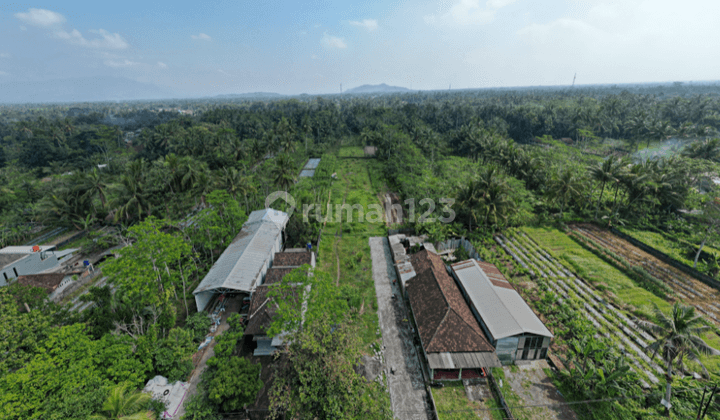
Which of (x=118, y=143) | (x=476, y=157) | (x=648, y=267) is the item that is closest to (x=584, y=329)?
(x=648, y=267)

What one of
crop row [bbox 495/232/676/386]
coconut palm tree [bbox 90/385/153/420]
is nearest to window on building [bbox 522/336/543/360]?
crop row [bbox 495/232/676/386]

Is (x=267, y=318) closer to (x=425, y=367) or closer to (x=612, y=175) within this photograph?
(x=425, y=367)

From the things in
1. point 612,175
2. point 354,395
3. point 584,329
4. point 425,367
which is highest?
point 612,175

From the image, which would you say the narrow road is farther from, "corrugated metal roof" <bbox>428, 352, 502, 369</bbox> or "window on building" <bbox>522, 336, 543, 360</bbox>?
"window on building" <bbox>522, 336, 543, 360</bbox>

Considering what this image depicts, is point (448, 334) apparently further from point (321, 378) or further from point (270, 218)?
point (270, 218)

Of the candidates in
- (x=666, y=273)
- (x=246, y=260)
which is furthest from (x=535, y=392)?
(x=246, y=260)

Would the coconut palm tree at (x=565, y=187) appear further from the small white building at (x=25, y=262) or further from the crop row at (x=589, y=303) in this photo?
the small white building at (x=25, y=262)

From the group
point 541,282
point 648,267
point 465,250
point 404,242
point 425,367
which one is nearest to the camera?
point 425,367
